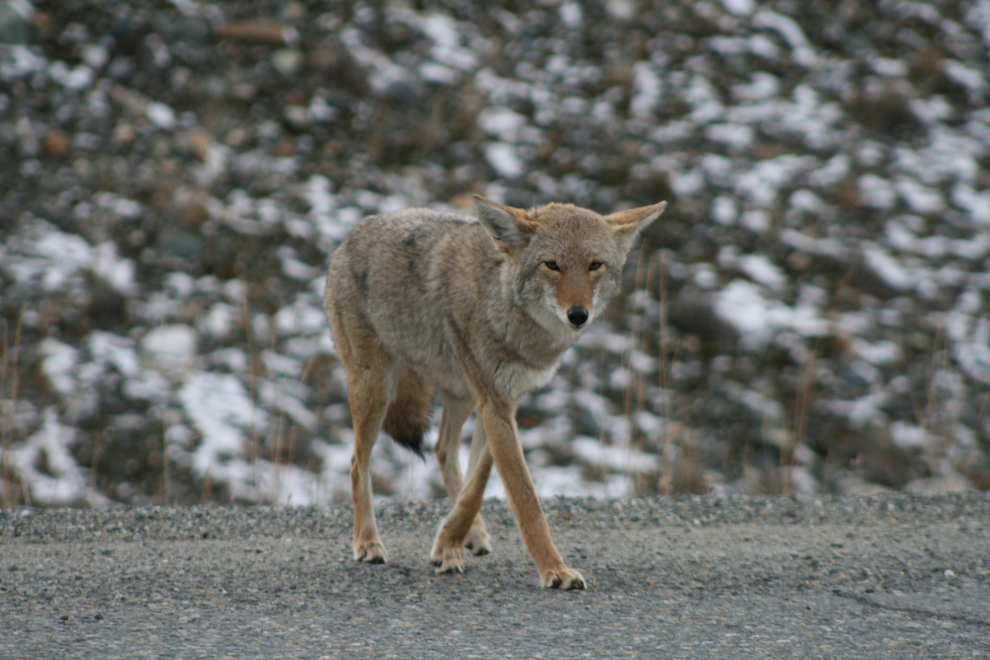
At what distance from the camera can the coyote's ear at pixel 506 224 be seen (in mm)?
4250

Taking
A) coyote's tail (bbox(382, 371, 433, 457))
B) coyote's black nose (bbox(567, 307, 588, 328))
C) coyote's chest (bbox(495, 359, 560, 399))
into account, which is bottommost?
coyote's tail (bbox(382, 371, 433, 457))

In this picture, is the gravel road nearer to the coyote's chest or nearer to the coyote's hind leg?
the coyote's hind leg

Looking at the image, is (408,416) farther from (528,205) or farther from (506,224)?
(528,205)

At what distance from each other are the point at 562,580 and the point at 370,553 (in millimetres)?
1089

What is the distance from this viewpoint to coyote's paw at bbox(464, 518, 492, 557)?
15.2 ft

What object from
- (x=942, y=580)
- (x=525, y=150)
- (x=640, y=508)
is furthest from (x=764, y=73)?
(x=942, y=580)

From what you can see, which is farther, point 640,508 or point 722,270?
point 722,270

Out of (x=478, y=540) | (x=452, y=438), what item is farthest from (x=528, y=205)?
(x=478, y=540)

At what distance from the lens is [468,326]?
14.5ft

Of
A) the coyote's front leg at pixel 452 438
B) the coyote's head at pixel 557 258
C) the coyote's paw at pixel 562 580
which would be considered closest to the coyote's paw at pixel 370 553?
the coyote's front leg at pixel 452 438

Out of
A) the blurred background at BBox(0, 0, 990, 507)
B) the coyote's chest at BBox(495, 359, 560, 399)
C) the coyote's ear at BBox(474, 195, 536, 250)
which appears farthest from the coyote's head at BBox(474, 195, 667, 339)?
the blurred background at BBox(0, 0, 990, 507)

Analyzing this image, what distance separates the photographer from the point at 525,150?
1235cm

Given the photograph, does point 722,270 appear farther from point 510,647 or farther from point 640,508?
point 510,647

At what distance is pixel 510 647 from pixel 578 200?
9.09 metres
